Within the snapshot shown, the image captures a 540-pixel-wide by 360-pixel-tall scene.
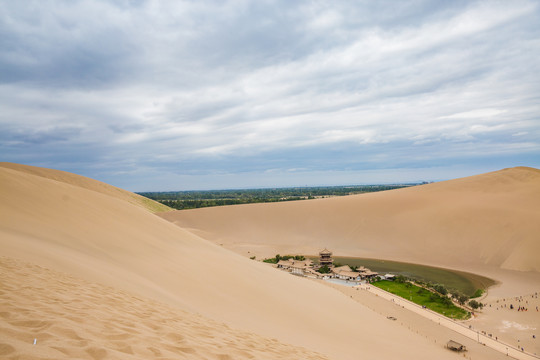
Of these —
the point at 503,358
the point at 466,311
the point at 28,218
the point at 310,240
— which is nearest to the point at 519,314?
the point at 466,311

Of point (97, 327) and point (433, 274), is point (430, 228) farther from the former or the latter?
point (97, 327)

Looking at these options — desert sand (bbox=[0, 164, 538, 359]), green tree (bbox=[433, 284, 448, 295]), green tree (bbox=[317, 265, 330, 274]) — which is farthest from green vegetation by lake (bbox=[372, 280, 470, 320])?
desert sand (bbox=[0, 164, 538, 359])

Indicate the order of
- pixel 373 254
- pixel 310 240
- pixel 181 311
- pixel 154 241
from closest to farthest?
pixel 181 311 → pixel 154 241 → pixel 373 254 → pixel 310 240

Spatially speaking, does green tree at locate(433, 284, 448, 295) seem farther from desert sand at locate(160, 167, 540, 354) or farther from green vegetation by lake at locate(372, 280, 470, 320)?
desert sand at locate(160, 167, 540, 354)

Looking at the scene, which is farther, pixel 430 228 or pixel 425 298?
pixel 430 228

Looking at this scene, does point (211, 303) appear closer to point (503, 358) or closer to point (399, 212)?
point (503, 358)

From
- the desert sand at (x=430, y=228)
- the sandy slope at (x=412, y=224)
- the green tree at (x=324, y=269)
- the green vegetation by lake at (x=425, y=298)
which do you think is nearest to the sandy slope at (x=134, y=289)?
the green vegetation by lake at (x=425, y=298)

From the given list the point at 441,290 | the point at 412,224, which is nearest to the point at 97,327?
the point at 441,290
